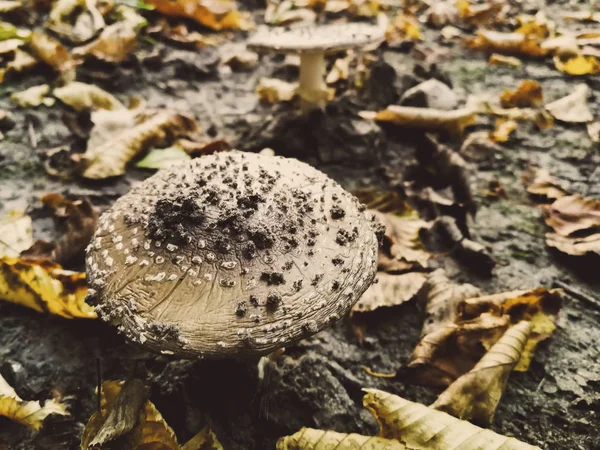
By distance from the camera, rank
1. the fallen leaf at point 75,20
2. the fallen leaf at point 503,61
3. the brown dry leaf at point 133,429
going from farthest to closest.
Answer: the fallen leaf at point 503,61 → the fallen leaf at point 75,20 → the brown dry leaf at point 133,429

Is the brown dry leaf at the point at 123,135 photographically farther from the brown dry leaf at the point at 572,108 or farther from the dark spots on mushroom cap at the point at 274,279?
the brown dry leaf at the point at 572,108

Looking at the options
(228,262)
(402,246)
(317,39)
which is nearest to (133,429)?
(228,262)

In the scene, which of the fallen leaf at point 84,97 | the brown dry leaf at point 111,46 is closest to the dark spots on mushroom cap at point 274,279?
the fallen leaf at point 84,97

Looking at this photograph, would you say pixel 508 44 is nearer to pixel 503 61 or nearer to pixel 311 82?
pixel 503 61

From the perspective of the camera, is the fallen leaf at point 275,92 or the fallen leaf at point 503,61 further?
the fallen leaf at point 503,61

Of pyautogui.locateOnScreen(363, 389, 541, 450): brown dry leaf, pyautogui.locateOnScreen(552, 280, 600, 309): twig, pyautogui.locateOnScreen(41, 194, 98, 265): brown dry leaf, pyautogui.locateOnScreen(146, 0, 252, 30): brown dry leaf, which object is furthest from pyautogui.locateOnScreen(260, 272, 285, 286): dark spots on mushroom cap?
pyautogui.locateOnScreen(146, 0, 252, 30): brown dry leaf

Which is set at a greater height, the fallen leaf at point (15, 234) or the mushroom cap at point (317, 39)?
the mushroom cap at point (317, 39)

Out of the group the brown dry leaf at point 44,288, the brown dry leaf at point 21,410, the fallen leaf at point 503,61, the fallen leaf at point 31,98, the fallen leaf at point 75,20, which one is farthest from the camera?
the fallen leaf at point 503,61

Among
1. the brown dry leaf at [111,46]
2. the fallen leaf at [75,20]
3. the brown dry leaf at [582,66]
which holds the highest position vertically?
the fallen leaf at [75,20]
